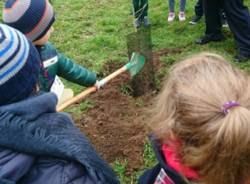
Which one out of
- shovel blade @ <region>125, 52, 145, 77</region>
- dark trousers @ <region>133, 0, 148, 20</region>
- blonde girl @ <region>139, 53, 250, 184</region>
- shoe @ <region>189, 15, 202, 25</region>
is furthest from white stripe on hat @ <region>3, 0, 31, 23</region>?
shoe @ <region>189, 15, 202, 25</region>

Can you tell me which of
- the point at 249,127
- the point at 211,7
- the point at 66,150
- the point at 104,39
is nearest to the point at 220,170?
the point at 249,127

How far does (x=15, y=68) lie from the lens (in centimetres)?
159

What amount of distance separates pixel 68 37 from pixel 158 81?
78.5 inches

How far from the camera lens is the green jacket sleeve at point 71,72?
3084mm

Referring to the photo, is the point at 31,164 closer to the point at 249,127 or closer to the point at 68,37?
the point at 249,127

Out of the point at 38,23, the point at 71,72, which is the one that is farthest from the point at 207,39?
the point at 38,23

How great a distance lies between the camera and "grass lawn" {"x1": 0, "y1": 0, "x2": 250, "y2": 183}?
5105 mm

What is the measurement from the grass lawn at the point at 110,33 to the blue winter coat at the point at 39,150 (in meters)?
2.56

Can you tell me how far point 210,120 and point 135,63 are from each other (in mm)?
2678

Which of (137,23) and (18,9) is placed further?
(137,23)

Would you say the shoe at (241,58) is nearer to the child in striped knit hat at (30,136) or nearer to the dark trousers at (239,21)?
the dark trousers at (239,21)

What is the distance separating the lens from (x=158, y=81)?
4.40 metres

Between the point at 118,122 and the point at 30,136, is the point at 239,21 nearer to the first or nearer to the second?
the point at 118,122

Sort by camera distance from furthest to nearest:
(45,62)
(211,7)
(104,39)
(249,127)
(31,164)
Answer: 1. (104,39)
2. (211,7)
3. (45,62)
4. (31,164)
5. (249,127)
